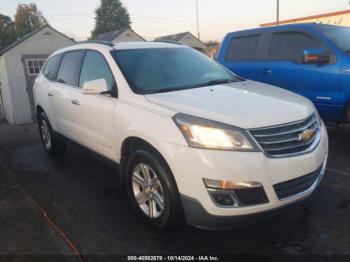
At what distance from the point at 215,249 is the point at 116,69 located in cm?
206

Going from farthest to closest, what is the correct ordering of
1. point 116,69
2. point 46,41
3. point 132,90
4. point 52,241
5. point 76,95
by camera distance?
point 46,41
point 76,95
point 116,69
point 132,90
point 52,241

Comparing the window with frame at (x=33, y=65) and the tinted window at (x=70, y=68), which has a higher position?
the tinted window at (x=70, y=68)

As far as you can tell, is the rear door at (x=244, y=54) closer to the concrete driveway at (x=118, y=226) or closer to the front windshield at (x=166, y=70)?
the front windshield at (x=166, y=70)

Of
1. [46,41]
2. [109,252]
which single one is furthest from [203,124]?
[46,41]

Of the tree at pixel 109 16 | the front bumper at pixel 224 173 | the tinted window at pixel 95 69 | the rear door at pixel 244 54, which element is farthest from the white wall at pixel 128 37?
the tree at pixel 109 16

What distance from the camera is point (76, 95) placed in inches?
174

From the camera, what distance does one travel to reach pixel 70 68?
192 inches

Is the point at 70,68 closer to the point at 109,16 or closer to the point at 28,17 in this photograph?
the point at 109,16

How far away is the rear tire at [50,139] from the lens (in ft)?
18.5

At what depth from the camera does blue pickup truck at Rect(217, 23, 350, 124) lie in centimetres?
505

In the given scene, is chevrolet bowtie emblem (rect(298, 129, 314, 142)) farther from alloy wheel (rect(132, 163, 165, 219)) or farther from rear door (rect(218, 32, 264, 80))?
rear door (rect(218, 32, 264, 80))

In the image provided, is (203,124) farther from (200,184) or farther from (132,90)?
(132,90)

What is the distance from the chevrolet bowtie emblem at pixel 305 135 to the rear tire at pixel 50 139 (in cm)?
374

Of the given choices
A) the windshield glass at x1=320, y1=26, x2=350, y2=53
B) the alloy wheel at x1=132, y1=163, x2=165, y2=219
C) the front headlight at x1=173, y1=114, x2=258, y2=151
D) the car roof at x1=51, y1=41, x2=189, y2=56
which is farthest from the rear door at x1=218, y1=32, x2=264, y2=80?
the front headlight at x1=173, y1=114, x2=258, y2=151
